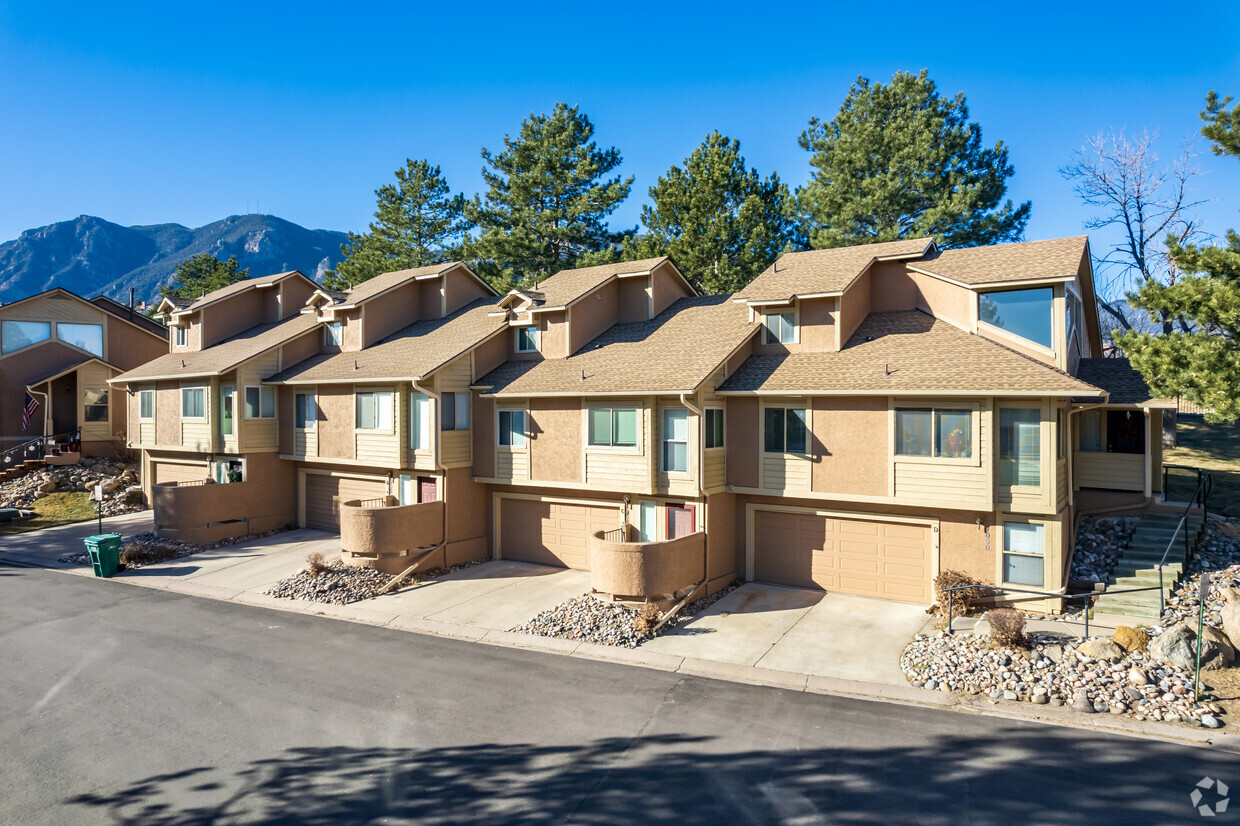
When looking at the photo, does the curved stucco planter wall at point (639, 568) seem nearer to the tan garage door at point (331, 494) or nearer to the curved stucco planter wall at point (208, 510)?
the tan garage door at point (331, 494)

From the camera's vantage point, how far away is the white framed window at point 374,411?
69.7 ft

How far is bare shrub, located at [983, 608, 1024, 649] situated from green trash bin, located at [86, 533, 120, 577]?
2309cm

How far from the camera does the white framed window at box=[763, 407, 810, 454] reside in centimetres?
1675

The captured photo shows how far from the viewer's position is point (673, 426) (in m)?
17.3

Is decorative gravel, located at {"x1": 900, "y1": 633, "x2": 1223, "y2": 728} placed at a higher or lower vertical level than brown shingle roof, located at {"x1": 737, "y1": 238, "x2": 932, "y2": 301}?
lower

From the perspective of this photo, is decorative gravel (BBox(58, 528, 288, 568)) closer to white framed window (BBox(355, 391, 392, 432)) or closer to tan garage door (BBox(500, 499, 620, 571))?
white framed window (BBox(355, 391, 392, 432))

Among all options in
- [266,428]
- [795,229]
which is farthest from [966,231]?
[266,428]

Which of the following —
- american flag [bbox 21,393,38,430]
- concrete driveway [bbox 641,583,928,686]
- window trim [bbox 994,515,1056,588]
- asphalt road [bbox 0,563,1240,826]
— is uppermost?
american flag [bbox 21,393,38,430]

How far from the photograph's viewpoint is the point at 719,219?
107 ft

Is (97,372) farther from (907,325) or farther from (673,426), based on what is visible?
(907,325)

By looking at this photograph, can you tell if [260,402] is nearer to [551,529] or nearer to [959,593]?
[551,529]

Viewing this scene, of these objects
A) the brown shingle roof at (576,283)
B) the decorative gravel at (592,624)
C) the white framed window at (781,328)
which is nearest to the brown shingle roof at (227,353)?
the brown shingle roof at (576,283)

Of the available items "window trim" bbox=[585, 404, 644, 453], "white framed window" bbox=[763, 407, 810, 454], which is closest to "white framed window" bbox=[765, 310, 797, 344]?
"white framed window" bbox=[763, 407, 810, 454]

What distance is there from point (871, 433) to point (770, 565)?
14.8ft
